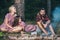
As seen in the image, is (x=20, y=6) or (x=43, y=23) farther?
(x=20, y=6)

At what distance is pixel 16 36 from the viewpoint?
7.13 metres

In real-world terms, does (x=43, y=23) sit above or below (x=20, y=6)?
below

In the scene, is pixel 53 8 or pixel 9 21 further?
pixel 53 8

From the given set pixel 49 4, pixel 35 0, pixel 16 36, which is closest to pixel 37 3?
pixel 35 0

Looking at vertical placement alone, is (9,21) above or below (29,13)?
above

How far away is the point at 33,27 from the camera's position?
7941 mm

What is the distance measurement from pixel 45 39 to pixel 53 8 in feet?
27.8

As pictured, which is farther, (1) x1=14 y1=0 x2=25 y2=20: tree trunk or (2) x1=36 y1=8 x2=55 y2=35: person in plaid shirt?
(1) x1=14 y1=0 x2=25 y2=20: tree trunk

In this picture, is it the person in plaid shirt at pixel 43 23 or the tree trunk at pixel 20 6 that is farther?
the tree trunk at pixel 20 6

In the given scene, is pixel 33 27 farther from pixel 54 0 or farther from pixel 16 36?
pixel 54 0

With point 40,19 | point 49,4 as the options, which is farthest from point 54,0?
point 40,19

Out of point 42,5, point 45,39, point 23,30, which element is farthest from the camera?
point 42,5

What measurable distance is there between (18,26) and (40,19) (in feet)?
2.06

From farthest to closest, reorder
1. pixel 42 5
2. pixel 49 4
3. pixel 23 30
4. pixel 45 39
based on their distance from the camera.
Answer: pixel 42 5
pixel 49 4
pixel 23 30
pixel 45 39
